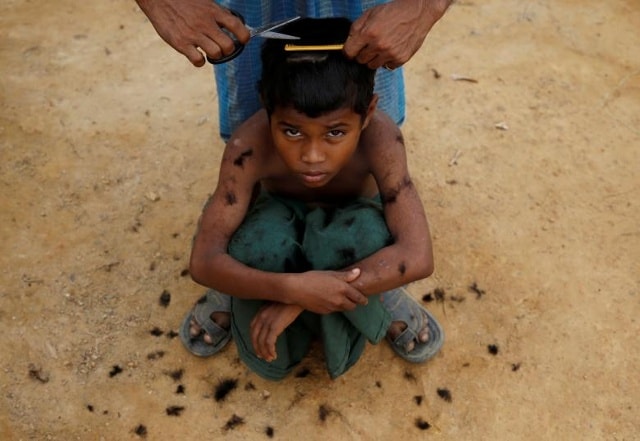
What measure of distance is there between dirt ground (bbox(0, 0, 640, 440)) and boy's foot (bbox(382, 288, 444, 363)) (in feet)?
0.16

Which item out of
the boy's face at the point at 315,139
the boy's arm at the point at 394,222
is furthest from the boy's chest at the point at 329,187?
the boy's face at the point at 315,139

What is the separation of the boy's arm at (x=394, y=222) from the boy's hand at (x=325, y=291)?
0.11ft

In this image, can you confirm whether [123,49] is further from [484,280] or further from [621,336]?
[621,336]

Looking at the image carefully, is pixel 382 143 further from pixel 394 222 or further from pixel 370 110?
pixel 394 222

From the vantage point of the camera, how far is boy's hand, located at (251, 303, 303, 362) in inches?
70.2

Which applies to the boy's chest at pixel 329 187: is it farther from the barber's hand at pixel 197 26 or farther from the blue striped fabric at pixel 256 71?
the barber's hand at pixel 197 26

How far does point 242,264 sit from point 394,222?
43cm

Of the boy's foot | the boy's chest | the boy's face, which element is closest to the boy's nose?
the boy's face

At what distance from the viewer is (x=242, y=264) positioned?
1.82 m

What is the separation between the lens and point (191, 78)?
3.13m

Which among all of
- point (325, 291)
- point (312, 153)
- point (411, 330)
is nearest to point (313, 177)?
point (312, 153)

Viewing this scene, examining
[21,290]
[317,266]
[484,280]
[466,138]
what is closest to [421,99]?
[466,138]

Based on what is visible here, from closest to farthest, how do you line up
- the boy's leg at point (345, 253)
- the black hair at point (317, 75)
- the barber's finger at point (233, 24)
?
the barber's finger at point (233, 24) → the black hair at point (317, 75) → the boy's leg at point (345, 253)

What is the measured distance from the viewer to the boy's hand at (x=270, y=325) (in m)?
1.78
